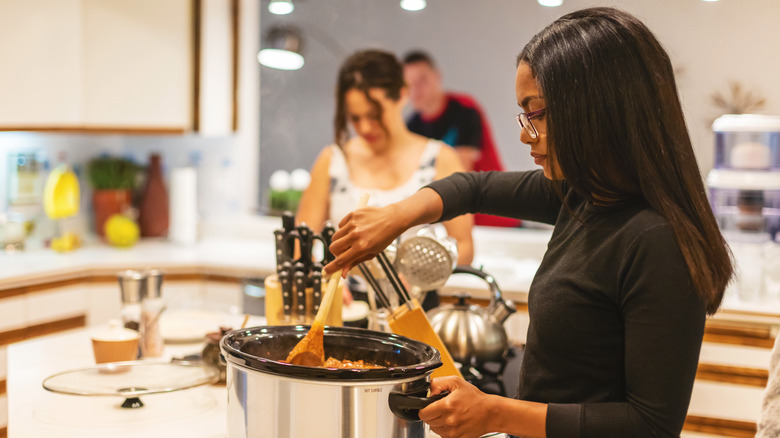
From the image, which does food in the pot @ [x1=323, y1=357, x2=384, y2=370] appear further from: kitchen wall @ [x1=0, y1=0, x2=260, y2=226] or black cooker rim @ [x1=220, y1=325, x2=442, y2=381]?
kitchen wall @ [x1=0, y1=0, x2=260, y2=226]

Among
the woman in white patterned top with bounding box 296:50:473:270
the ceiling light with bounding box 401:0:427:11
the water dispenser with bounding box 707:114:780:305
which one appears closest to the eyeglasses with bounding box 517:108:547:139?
the woman in white patterned top with bounding box 296:50:473:270

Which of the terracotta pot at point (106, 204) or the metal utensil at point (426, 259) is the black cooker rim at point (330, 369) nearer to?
the metal utensil at point (426, 259)

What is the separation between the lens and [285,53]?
13.2 feet

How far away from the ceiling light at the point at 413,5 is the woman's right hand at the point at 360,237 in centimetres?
264

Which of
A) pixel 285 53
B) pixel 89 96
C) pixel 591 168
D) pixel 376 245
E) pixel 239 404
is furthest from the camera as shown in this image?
pixel 285 53

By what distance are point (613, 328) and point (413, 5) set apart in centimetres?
293

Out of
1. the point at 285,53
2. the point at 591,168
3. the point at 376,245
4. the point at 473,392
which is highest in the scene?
the point at 285,53

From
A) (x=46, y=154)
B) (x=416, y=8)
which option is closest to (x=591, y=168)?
(x=416, y=8)

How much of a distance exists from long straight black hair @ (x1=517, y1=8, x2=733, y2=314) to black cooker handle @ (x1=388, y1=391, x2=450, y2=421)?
345mm

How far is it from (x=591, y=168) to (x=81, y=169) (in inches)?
139

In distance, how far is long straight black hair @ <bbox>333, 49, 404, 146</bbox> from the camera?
110 inches

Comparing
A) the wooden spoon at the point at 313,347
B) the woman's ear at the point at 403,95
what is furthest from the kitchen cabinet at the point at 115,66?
the wooden spoon at the point at 313,347

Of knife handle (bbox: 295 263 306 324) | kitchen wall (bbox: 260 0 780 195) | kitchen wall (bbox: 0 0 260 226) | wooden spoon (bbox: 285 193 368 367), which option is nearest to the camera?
wooden spoon (bbox: 285 193 368 367)

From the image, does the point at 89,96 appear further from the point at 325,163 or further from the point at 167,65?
the point at 325,163
